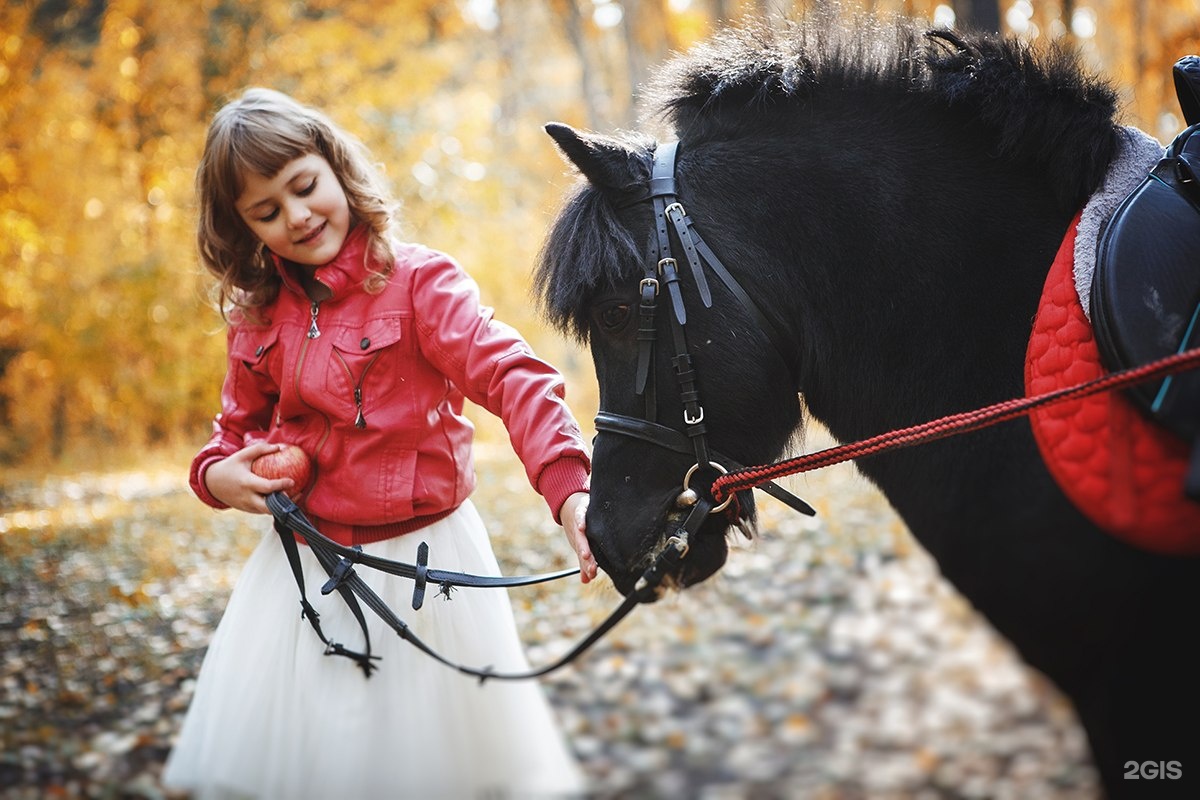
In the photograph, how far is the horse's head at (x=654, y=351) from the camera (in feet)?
5.61

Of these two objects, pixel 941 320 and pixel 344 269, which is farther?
pixel 344 269

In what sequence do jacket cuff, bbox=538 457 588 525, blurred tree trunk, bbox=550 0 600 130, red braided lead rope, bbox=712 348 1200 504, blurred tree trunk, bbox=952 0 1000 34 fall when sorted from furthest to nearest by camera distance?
blurred tree trunk, bbox=550 0 600 130
blurred tree trunk, bbox=952 0 1000 34
jacket cuff, bbox=538 457 588 525
red braided lead rope, bbox=712 348 1200 504

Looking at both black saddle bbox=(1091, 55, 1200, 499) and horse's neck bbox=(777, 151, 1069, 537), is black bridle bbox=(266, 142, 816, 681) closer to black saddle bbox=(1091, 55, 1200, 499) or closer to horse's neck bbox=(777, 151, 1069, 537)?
horse's neck bbox=(777, 151, 1069, 537)

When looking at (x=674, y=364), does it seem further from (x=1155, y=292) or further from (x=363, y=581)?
(x=363, y=581)

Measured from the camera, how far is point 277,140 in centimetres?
208

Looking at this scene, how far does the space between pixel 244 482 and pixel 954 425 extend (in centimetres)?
172

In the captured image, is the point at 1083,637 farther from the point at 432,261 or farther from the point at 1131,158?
the point at 432,261

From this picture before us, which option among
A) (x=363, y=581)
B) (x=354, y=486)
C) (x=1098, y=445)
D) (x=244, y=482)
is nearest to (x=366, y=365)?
(x=354, y=486)

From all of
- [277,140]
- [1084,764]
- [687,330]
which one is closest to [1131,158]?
[687,330]

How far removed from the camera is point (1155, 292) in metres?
1.39

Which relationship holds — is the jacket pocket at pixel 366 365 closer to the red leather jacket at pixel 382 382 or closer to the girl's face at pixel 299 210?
the red leather jacket at pixel 382 382

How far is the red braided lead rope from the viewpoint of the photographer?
127cm

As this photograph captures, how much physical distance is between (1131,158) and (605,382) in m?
1.19

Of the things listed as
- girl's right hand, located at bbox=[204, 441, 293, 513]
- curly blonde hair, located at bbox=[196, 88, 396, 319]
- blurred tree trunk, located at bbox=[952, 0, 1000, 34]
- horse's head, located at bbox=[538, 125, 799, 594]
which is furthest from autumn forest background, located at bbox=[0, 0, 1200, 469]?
horse's head, located at bbox=[538, 125, 799, 594]
